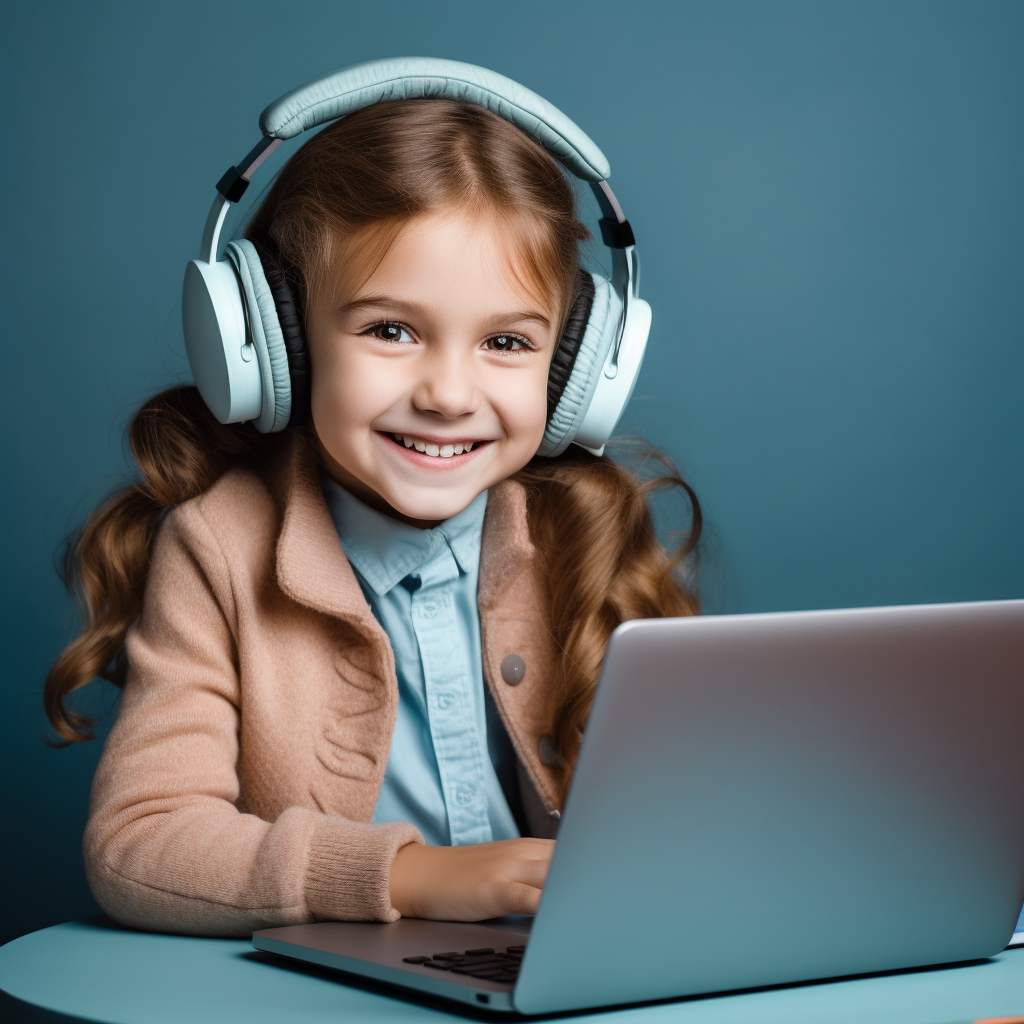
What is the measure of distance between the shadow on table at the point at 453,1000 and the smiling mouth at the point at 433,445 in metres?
0.47

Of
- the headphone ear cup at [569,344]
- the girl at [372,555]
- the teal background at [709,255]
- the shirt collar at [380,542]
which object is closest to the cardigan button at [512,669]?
the girl at [372,555]

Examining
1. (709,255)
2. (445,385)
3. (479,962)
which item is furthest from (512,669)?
(709,255)

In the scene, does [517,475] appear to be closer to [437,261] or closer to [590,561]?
[590,561]

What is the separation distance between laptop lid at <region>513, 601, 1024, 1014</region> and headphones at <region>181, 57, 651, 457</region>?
569mm

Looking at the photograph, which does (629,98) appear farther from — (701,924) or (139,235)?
(701,924)

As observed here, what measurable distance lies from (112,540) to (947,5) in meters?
1.46

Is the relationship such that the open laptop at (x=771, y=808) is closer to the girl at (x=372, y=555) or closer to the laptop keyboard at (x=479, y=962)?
the laptop keyboard at (x=479, y=962)

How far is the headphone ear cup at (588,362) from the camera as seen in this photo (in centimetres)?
109

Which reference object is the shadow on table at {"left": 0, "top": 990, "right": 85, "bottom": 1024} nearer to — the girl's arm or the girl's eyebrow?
the girl's arm

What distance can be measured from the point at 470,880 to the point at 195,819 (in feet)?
0.71

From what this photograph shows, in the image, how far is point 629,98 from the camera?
177 cm

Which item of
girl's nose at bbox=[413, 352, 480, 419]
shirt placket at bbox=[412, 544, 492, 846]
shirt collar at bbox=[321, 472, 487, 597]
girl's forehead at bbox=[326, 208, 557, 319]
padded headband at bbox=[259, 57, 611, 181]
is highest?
padded headband at bbox=[259, 57, 611, 181]

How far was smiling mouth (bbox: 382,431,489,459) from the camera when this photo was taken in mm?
1073

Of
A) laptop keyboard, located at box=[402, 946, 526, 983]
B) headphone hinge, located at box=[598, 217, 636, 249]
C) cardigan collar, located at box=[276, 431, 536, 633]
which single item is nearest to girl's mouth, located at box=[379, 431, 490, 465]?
cardigan collar, located at box=[276, 431, 536, 633]
